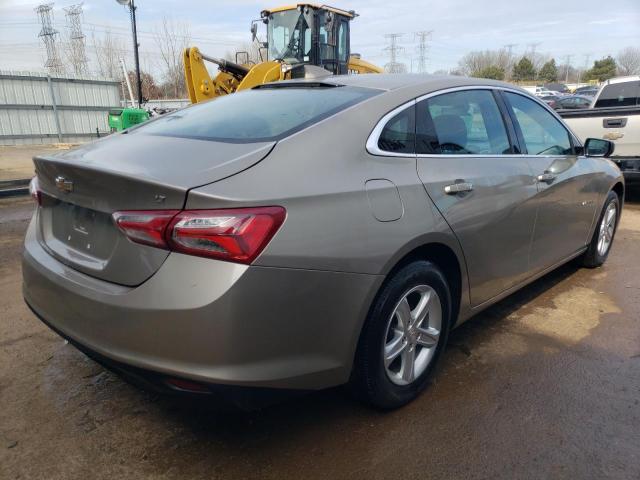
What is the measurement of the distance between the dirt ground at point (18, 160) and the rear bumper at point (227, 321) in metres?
8.21

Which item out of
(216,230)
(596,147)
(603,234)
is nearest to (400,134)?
(216,230)

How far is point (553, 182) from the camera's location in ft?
12.0

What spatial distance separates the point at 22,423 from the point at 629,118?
781 centimetres

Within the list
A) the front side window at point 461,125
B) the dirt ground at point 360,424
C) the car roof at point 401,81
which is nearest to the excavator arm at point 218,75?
the car roof at point 401,81

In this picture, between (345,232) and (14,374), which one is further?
(14,374)

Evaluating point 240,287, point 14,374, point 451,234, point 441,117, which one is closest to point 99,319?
point 240,287

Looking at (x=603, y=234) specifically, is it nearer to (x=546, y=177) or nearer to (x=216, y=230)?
(x=546, y=177)

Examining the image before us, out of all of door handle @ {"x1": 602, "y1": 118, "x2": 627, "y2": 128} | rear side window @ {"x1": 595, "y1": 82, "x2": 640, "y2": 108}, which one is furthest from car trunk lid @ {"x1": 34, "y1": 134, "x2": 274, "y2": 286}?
rear side window @ {"x1": 595, "y1": 82, "x2": 640, "y2": 108}

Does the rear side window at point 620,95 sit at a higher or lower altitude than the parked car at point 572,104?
higher

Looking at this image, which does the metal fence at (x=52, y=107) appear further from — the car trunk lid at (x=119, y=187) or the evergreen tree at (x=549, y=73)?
the evergreen tree at (x=549, y=73)

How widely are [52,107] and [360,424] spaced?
20081 millimetres

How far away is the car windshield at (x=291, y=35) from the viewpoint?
11.4 metres

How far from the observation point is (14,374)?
3.00m

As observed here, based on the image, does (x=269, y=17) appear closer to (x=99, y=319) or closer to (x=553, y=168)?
(x=553, y=168)
